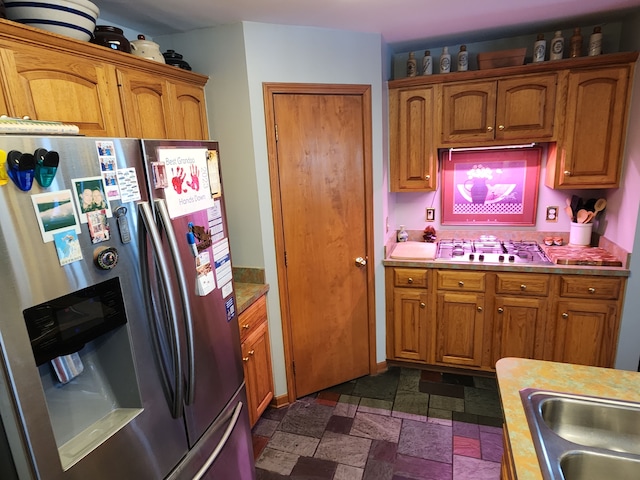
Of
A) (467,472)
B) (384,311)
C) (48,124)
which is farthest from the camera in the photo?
(384,311)

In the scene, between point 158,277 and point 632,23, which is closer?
point 158,277

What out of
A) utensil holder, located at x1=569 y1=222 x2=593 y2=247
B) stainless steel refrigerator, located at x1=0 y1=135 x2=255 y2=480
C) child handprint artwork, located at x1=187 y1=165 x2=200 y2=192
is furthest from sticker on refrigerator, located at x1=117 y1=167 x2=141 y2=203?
utensil holder, located at x1=569 y1=222 x2=593 y2=247

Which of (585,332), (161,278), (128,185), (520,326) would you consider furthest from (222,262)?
(585,332)

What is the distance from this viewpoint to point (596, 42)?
2439 millimetres

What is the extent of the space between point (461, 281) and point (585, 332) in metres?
0.85

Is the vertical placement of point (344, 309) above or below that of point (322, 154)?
below

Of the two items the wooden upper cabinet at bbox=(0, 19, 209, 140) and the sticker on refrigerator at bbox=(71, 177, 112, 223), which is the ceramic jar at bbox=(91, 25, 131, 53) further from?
the sticker on refrigerator at bbox=(71, 177, 112, 223)

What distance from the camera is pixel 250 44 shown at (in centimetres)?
217

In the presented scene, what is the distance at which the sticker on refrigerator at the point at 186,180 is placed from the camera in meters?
1.25

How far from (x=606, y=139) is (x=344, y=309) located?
2.08 meters

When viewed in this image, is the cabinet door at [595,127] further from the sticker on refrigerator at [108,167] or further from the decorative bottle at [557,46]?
the sticker on refrigerator at [108,167]

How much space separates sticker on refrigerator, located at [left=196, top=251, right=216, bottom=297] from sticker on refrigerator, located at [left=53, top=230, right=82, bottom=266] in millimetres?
497

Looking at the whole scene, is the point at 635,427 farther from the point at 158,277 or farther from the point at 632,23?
the point at 632,23

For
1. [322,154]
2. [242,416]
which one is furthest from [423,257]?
[242,416]
